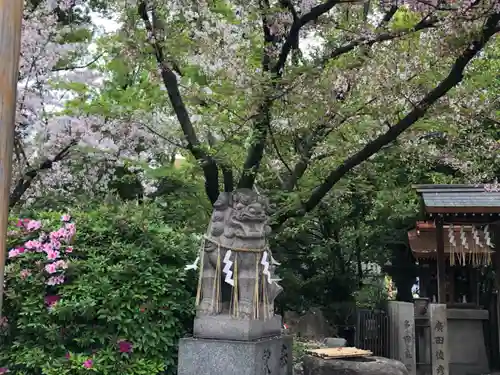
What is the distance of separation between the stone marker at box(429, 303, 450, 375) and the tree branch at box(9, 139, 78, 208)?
7074mm

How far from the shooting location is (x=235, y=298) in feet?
22.1

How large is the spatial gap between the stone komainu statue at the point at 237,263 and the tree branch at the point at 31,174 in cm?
423

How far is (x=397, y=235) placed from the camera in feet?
47.7

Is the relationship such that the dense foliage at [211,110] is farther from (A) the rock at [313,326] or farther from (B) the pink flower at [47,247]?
(A) the rock at [313,326]

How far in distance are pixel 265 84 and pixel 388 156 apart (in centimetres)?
711

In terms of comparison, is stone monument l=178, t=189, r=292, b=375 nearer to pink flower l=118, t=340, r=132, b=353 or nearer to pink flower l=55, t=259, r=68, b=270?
pink flower l=118, t=340, r=132, b=353

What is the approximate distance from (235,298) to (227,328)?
0.37 meters

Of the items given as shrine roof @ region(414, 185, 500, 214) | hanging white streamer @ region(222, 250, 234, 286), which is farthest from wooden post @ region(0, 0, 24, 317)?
shrine roof @ region(414, 185, 500, 214)

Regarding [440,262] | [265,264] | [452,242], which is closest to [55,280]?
[265,264]

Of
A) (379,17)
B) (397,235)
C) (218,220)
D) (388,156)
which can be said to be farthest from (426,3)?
(397,235)

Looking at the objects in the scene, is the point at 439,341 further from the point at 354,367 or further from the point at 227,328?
the point at 227,328

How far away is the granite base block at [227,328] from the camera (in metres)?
6.60

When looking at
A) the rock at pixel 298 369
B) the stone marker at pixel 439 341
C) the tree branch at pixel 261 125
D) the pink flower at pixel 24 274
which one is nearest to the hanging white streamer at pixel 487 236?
the stone marker at pixel 439 341

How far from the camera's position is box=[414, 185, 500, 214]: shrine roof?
10219 millimetres
